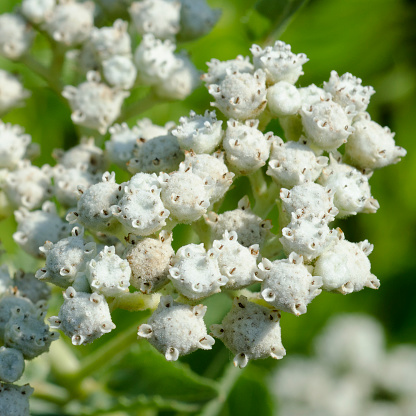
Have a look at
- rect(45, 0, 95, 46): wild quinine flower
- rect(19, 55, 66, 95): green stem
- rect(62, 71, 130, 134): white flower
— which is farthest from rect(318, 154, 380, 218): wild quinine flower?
rect(19, 55, 66, 95): green stem

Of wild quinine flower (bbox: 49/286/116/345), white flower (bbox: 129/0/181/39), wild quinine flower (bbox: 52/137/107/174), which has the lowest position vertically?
wild quinine flower (bbox: 49/286/116/345)

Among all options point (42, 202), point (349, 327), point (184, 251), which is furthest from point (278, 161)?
point (349, 327)

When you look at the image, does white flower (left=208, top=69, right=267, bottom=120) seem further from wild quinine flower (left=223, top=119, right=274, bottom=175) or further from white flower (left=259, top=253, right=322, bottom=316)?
white flower (left=259, top=253, right=322, bottom=316)

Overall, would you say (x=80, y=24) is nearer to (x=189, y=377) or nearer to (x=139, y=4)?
(x=139, y=4)

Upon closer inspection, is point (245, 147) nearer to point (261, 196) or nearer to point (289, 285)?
point (261, 196)

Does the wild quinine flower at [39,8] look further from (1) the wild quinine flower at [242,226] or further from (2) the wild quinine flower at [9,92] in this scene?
(1) the wild quinine flower at [242,226]

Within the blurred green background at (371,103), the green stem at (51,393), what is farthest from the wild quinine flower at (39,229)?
the blurred green background at (371,103)

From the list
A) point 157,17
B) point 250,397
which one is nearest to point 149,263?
point 157,17
